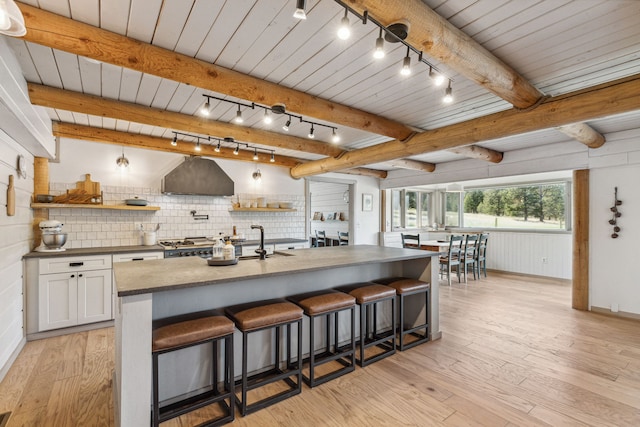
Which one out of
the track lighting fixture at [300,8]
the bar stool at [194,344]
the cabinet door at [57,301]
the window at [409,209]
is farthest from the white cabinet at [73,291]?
the window at [409,209]

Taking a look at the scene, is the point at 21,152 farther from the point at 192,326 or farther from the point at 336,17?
the point at 336,17

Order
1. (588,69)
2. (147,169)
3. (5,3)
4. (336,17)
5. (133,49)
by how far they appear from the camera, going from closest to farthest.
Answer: (5,3)
(336,17)
(133,49)
(588,69)
(147,169)

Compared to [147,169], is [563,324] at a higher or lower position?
lower

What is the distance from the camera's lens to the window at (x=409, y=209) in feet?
26.6

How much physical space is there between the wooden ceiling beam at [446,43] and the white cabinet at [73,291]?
12.9 feet

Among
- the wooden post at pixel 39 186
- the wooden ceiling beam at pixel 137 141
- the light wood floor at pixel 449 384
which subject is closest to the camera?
the light wood floor at pixel 449 384

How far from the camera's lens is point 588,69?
8.08 feet

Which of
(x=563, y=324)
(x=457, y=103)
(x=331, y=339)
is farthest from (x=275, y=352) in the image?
(x=563, y=324)

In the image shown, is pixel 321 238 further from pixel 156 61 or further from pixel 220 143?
pixel 156 61

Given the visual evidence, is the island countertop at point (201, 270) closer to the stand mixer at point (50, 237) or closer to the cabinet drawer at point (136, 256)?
the cabinet drawer at point (136, 256)

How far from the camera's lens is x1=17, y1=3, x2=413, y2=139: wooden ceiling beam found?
1.76 meters

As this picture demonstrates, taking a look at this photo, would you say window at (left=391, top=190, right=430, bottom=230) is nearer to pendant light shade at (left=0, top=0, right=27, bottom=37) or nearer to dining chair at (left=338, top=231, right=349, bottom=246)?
dining chair at (left=338, top=231, right=349, bottom=246)

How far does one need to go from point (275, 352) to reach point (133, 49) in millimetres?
2494

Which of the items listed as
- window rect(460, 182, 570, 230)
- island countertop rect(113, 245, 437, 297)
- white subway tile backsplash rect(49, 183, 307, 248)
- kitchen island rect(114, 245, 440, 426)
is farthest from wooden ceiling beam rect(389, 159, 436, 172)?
island countertop rect(113, 245, 437, 297)
